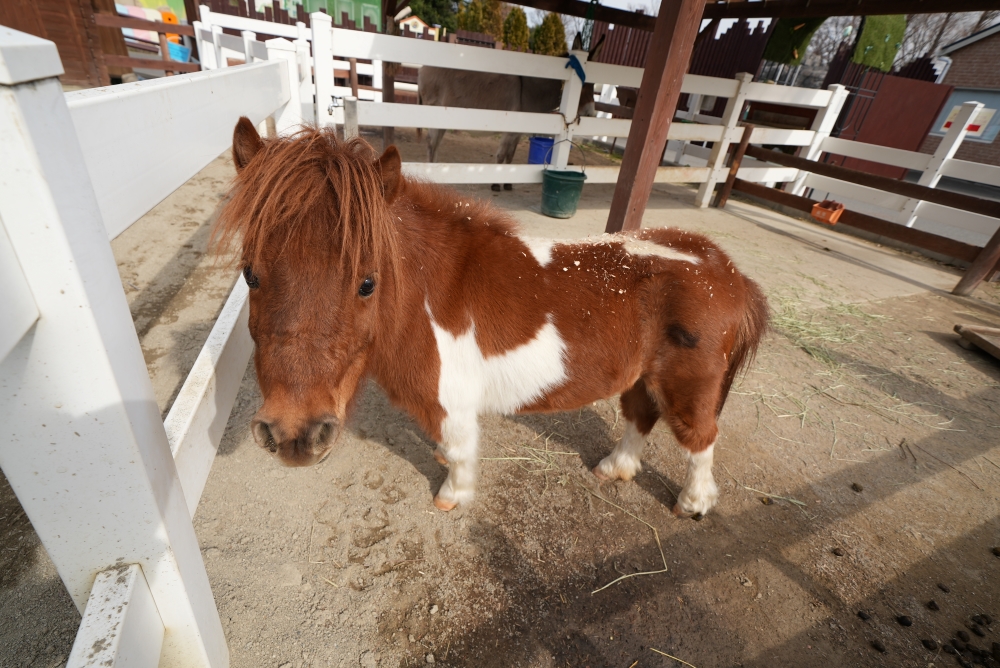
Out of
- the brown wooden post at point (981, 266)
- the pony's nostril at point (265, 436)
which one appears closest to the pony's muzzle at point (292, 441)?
the pony's nostril at point (265, 436)

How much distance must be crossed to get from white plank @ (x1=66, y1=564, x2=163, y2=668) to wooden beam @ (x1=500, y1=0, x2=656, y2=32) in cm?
883

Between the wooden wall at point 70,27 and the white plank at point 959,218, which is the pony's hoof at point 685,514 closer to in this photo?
the white plank at point 959,218

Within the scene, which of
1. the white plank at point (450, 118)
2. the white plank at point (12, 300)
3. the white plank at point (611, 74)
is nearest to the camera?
the white plank at point (12, 300)

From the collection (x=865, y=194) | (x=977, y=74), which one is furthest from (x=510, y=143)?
(x=977, y=74)

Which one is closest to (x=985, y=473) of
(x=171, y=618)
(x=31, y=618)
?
(x=171, y=618)

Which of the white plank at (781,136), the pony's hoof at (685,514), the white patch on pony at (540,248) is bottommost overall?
the pony's hoof at (685,514)

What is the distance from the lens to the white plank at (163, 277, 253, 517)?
146 centimetres

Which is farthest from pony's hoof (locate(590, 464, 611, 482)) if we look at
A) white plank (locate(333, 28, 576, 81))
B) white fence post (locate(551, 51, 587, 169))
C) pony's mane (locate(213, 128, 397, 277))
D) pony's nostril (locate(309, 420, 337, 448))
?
white fence post (locate(551, 51, 587, 169))

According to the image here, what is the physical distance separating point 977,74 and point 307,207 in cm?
3780

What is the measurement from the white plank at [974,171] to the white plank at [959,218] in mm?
602

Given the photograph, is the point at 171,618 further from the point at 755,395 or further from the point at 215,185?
the point at 215,185

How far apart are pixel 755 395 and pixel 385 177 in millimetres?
3744

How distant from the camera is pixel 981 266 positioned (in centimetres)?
636

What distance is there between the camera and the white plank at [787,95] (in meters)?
8.51
